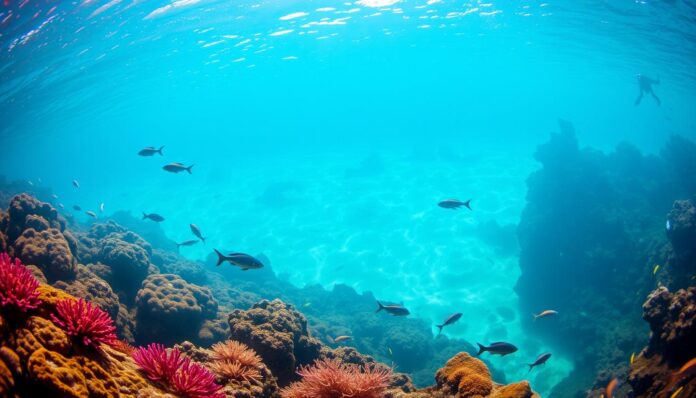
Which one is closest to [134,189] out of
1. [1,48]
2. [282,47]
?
[282,47]

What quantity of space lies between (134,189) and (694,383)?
74.0m

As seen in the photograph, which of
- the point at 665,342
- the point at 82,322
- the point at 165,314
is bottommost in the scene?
the point at 165,314

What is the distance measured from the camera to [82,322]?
2.86m

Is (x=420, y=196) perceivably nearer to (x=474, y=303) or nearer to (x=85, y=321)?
(x=474, y=303)

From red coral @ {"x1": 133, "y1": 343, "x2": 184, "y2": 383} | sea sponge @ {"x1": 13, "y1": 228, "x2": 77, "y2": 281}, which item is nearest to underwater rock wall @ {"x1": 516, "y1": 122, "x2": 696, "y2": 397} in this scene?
red coral @ {"x1": 133, "y1": 343, "x2": 184, "y2": 383}

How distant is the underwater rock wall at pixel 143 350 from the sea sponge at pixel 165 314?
1.0 inches

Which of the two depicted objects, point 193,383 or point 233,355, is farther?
point 233,355

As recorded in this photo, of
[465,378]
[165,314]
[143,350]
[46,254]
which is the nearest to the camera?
[143,350]

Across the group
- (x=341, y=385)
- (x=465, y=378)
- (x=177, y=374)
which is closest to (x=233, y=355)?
(x=177, y=374)

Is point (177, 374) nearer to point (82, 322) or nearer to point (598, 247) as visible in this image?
point (82, 322)

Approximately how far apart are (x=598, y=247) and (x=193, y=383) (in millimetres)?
21443

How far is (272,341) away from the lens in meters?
5.59

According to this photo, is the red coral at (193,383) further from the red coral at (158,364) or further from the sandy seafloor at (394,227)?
the sandy seafloor at (394,227)

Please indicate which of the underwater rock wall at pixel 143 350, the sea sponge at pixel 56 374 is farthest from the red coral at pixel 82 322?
the sea sponge at pixel 56 374
